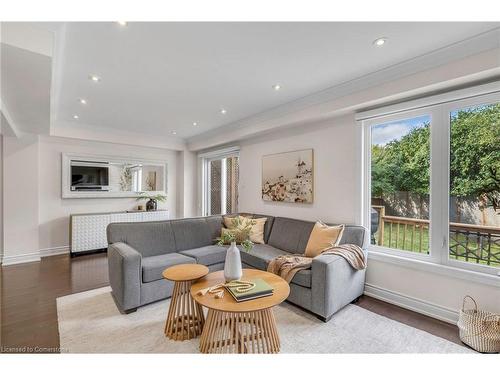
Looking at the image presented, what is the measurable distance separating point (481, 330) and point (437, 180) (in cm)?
132

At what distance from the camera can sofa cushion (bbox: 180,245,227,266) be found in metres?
3.05

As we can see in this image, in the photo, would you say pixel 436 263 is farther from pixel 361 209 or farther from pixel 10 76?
pixel 10 76

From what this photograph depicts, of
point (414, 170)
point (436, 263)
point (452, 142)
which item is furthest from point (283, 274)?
point (452, 142)

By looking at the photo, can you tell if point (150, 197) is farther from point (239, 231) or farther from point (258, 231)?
point (239, 231)

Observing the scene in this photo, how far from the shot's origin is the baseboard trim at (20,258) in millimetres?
3918

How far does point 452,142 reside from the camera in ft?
7.77

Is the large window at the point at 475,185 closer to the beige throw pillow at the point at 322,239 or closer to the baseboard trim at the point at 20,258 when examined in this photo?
the beige throw pillow at the point at 322,239

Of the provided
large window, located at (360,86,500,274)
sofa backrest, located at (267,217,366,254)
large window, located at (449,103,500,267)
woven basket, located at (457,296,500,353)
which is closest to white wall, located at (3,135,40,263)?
sofa backrest, located at (267,217,366,254)

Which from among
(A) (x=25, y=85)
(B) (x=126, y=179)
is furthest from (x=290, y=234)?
(B) (x=126, y=179)

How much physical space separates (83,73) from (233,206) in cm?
353

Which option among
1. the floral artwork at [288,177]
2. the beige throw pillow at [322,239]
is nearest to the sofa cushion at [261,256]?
the beige throw pillow at [322,239]

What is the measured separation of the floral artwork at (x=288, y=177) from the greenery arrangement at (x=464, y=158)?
3.71ft

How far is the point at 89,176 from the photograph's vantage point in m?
4.94

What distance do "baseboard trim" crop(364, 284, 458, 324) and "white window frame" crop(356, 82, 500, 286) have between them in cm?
35
